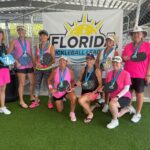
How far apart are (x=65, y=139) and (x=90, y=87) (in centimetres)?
113

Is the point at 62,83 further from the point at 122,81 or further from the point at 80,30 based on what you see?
the point at 80,30

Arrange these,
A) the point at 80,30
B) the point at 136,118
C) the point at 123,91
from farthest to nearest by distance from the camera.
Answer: the point at 80,30
the point at 136,118
the point at 123,91

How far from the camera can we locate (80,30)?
5383 millimetres

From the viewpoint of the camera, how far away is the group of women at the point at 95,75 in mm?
4117

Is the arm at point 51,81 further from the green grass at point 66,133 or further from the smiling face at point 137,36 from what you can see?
the smiling face at point 137,36

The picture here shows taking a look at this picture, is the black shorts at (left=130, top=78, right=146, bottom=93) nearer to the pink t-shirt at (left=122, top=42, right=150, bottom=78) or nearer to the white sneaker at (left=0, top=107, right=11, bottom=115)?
the pink t-shirt at (left=122, top=42, right=150, bottom=78)

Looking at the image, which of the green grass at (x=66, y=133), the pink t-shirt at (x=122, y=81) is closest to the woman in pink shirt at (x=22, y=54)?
the green grass at (x=66, y=133)

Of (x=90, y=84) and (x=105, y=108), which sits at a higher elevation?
(x=90, y=84)

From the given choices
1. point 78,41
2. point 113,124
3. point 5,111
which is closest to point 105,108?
point 113,124

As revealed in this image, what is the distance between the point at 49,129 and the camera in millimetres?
4012

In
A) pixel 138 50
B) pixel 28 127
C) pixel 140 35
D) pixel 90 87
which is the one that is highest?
pixel 140 35

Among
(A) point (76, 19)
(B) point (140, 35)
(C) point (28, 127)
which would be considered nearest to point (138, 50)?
(B) point (140, 35)

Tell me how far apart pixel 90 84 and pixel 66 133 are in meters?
1.02

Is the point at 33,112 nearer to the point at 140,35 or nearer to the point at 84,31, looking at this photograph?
the point at 84,31
